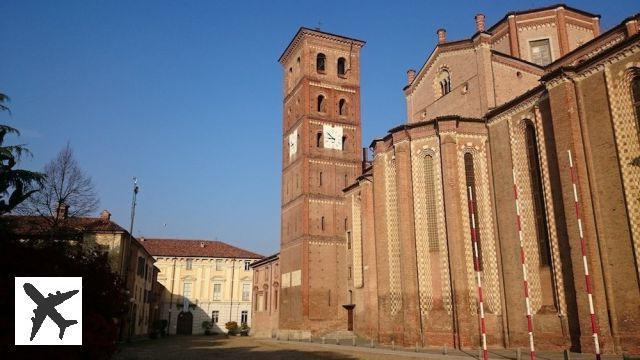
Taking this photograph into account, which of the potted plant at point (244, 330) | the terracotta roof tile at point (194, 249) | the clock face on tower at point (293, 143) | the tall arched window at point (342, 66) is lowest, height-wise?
the potted plant at point (244, 330)

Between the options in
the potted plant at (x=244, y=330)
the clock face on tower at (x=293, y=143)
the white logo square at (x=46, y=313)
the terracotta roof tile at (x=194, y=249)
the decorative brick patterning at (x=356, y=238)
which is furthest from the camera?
the terracotta roof tile at (x=194, y=249)

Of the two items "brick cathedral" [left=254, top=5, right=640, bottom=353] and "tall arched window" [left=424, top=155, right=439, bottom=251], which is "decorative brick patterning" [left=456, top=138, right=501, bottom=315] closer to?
"brick cathedral" [left=254, top=5, right=640, bottom=353]

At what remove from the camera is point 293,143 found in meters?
45.3

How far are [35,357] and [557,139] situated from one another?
65.6 ft

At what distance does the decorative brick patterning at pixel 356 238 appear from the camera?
37750 mm

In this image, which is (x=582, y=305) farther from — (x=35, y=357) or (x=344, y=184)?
(x=344, y=184)

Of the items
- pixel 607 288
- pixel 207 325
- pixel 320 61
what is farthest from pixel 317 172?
pixel 207 325

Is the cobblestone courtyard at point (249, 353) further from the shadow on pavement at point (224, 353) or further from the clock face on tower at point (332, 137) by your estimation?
the clock face on tower at point (332, 137)

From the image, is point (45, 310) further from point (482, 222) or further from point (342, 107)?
point (342, 107)

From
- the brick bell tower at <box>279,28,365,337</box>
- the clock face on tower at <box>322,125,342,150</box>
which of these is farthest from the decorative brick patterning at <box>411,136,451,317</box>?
the clock face on tower at <box>322,125,342,150</box>

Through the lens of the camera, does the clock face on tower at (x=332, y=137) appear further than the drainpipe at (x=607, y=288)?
Yes

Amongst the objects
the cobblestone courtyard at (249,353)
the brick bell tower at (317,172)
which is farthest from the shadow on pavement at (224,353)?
the brick bell tower at (317,172)

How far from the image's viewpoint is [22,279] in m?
9.91

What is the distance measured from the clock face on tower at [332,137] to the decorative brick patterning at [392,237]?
13586 mm
